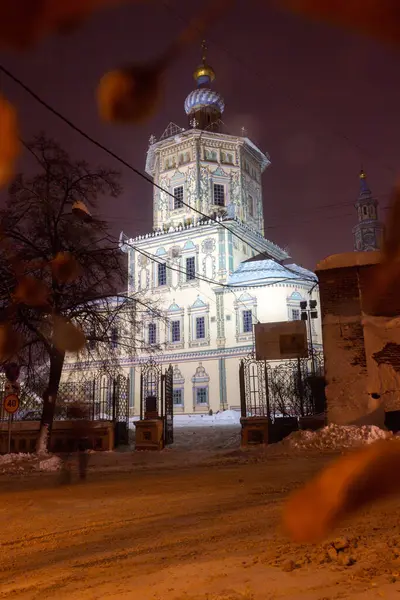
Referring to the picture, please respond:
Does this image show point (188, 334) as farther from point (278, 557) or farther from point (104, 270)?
point (278, 557)

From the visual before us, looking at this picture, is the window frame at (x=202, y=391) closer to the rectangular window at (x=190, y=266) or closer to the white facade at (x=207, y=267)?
the white facade at (x=207, y=267)

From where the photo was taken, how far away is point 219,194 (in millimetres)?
44500

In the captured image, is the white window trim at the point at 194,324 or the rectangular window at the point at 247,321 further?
the white window trim at the point at 194,324

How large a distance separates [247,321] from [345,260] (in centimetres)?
2583

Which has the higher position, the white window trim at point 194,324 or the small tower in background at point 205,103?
the small tower in background at point 205,103

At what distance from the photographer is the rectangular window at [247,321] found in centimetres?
3825

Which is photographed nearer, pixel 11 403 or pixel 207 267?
pixel 11 403

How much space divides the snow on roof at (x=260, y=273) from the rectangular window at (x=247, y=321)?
2374 millimetres

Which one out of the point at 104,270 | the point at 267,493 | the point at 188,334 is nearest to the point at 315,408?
the point at 104,270

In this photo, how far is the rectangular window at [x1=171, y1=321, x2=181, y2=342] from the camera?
1620 inches

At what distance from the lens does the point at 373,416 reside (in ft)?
38.6

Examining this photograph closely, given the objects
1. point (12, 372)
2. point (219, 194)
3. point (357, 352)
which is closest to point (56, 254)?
point (12, 372)

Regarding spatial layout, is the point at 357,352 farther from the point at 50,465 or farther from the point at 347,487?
the point at 347,487

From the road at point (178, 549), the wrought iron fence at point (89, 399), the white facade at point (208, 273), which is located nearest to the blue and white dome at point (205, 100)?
the white facade at point (208, 273)
